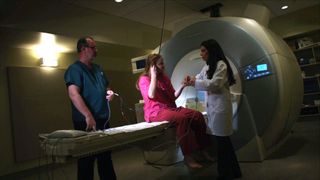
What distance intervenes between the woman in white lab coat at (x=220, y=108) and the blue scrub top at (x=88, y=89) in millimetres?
709

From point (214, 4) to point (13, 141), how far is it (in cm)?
333

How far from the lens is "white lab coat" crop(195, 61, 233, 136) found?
197 cm

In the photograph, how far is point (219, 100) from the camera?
1997 mm

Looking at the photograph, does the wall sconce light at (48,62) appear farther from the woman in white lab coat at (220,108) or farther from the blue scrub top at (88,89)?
the woman in white lab coat at (220,108)

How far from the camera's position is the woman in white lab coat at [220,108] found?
6.47 feet

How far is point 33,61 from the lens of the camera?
13.0 ft

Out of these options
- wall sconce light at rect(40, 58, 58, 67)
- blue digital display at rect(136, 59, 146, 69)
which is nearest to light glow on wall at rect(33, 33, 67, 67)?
wall sconce light at rect(40, 58, 58, 67)

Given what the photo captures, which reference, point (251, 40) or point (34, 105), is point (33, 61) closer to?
point (34, 105)

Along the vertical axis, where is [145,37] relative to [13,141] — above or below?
above

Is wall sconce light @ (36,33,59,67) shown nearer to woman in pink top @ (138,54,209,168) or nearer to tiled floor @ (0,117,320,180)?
tiled floor @ (0,117,320,180)

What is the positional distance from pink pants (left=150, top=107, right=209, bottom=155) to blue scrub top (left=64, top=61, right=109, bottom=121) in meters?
0.55

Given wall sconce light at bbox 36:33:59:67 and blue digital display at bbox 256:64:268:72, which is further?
wall sconce light at bbox 36:33:59:67

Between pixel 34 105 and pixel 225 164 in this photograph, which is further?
pixel 34 105

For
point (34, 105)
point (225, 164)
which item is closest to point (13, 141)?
point (34, 105)
